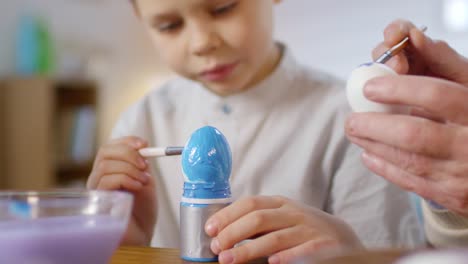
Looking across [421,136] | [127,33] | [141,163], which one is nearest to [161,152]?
[141,163]

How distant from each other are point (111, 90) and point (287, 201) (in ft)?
7.64

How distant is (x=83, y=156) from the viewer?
2.48 m

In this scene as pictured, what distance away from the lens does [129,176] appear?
1.94 ft

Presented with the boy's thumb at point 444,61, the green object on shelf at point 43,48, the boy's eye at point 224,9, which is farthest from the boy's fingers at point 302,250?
the green object on shelf at point 43,48

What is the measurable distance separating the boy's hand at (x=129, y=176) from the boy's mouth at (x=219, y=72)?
139mm

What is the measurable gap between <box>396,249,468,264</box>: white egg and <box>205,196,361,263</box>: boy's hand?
150mm

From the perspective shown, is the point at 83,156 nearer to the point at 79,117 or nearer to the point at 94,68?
→ the point at 79,117

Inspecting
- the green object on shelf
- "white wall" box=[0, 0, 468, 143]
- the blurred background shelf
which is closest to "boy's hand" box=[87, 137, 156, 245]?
the blurred background shelf

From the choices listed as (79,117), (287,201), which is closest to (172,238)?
(287,201)

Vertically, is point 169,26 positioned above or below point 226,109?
above

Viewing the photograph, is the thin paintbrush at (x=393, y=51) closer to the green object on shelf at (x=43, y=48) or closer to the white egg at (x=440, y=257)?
the white egg at (x=440, y=257)

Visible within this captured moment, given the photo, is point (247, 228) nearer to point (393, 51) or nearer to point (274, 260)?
point (274, 260)

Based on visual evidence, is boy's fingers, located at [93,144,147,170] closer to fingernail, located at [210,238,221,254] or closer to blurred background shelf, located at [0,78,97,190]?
fingernail, located at [210,238,221,254]

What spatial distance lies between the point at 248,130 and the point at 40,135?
6.09 feet
